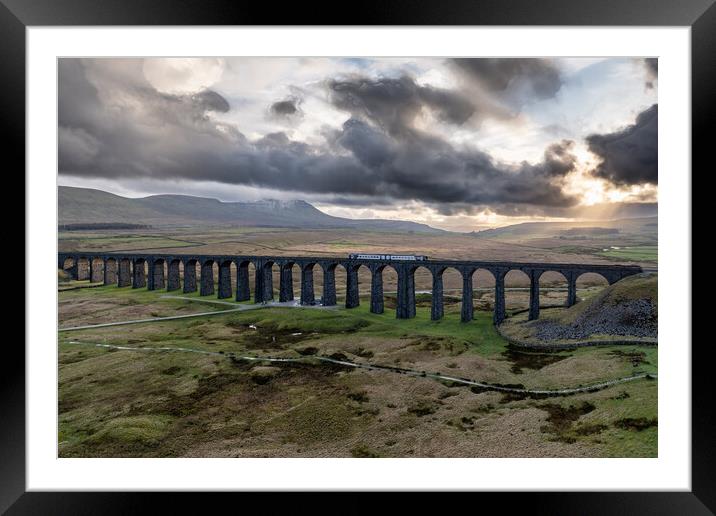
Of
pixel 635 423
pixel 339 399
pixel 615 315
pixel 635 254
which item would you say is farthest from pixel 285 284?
pixel 635 254

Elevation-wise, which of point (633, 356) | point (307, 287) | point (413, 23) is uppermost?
point (413, 23)

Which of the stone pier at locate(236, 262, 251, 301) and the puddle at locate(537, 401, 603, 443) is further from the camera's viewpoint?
the stone pier at locate(236, 262, 251, 301)

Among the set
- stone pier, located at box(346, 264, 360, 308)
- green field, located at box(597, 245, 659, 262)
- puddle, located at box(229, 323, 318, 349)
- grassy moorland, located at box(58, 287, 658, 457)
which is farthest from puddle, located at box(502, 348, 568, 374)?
green field, located at box(597, 245, 659, 262)

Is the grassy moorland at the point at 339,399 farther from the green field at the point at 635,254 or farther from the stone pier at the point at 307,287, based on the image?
the green field at the point at 635,254

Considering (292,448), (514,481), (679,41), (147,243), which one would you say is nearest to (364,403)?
(292,448)

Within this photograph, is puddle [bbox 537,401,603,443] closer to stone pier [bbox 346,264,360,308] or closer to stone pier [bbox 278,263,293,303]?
stone pier [bbox 346,264,360,308]

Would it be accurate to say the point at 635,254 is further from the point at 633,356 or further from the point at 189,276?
the point at 189,276

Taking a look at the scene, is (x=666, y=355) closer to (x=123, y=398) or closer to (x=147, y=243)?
(x=123, y=398)
